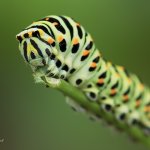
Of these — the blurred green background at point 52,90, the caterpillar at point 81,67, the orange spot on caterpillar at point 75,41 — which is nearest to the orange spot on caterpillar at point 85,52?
the caterpillar at point 81,67

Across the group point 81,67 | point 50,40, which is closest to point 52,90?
point 81,67

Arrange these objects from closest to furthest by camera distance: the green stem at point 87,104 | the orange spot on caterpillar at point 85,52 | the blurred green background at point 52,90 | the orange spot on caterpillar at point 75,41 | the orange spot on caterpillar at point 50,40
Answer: the green stem at point 87,104, the orange spot on caterpillar at point 50,40, the orange spot on caterpillar at point 75,41, the orange spot on caterpillar at point 85,52, the blurred green background at point 52,90

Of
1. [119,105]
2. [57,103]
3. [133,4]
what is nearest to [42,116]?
[57,103]

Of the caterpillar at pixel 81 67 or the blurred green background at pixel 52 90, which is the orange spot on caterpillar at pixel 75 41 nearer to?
the caterpillar at pixel 81 67

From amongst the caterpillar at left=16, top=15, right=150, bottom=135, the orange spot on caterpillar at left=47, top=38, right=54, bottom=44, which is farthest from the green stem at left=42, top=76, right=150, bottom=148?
the orange spot on caterpillar at left=47, top=38, right=54, bottom=44

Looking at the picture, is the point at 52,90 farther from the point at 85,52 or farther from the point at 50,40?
the point at 50,40

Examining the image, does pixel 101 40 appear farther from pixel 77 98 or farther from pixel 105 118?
pixel 77 98

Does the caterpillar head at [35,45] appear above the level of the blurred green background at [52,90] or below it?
above
